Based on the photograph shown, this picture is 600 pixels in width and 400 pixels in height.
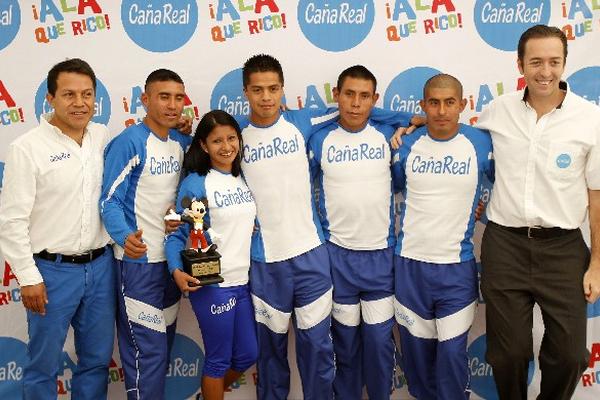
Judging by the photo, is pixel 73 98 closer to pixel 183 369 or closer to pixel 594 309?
pixel 183 369

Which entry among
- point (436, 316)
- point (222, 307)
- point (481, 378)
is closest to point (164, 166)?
point (222, 307)

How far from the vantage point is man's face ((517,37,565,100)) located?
86.4 inches

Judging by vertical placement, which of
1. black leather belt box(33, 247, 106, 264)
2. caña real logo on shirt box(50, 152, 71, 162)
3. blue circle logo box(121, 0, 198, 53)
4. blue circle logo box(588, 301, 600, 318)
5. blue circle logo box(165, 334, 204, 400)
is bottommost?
blue circle logo box(165, 334, 204, 400)

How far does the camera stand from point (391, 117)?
2668 millimetres

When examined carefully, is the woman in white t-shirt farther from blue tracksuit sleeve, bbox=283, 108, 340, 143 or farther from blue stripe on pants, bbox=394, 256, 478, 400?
blue stripe on pants, bbox=394, 256, 478, 400

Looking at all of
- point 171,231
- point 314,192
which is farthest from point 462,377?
point 171,231

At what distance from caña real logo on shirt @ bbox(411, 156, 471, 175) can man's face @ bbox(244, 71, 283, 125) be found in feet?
2.31

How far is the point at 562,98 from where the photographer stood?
2.29m

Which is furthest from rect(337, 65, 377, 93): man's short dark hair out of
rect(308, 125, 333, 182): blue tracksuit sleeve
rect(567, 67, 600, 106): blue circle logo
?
rect(567, 67, 600, 106): blue circle logo

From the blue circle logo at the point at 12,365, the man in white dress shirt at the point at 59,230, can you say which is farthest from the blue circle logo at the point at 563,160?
the blue circle logo at the point at 12,365

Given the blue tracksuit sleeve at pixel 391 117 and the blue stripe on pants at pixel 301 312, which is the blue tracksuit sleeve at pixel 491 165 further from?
the blue stripe on pants at pixel 301 312

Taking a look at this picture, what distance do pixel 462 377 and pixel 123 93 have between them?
2172 mm

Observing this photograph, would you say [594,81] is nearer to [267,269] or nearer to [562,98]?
[562,98]

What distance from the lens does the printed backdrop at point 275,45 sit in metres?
2.80
